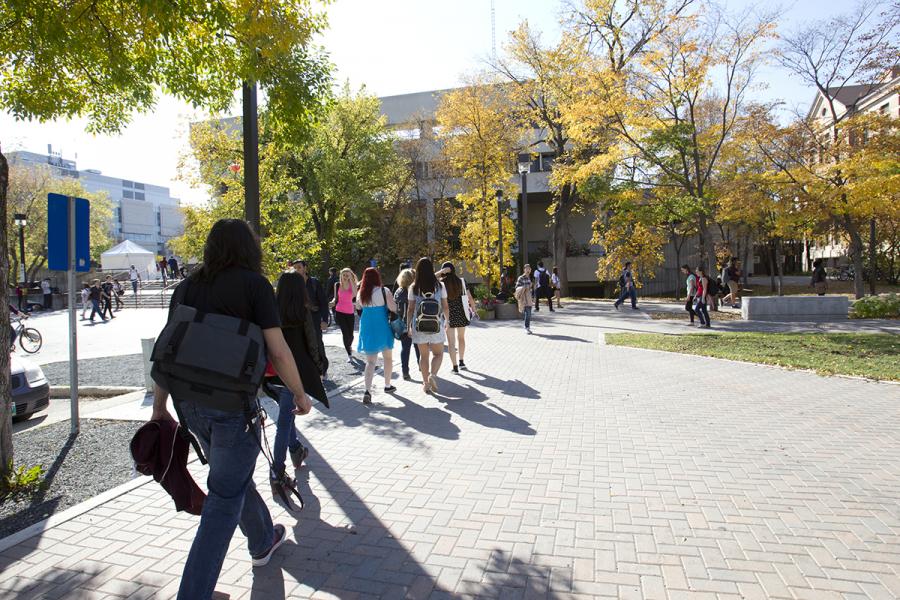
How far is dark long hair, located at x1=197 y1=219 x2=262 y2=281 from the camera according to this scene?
271 cm

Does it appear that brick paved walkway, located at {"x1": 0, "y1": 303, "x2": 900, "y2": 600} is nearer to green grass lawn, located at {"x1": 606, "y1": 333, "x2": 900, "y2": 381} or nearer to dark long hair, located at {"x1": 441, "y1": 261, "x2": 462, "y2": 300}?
dark long hair, located at {"x1": 441, "y1": 261, "x2": 462, "y2": 300}

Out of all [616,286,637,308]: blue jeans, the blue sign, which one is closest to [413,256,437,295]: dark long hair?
the blue sign

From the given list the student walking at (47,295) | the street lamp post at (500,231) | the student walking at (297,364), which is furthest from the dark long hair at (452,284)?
the student walking at (47,295)

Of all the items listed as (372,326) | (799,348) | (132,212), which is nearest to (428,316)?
(372,326)

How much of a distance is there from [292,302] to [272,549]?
202 cm

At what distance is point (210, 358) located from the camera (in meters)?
2.47

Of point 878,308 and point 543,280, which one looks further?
point 543,280

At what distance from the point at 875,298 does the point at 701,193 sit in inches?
228

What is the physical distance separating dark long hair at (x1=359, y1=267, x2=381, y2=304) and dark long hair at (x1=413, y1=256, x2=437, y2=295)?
0.53 metres

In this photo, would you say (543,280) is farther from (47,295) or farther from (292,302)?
(47,295)

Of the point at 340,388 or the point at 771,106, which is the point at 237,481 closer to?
the point at 340,388

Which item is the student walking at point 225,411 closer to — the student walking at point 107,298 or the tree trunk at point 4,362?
the tree trunk at point 4,362

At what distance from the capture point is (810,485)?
412 centimetres

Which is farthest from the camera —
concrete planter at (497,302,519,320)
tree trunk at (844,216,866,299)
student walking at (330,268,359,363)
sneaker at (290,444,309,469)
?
concrete planter at (497,302,519,320)
